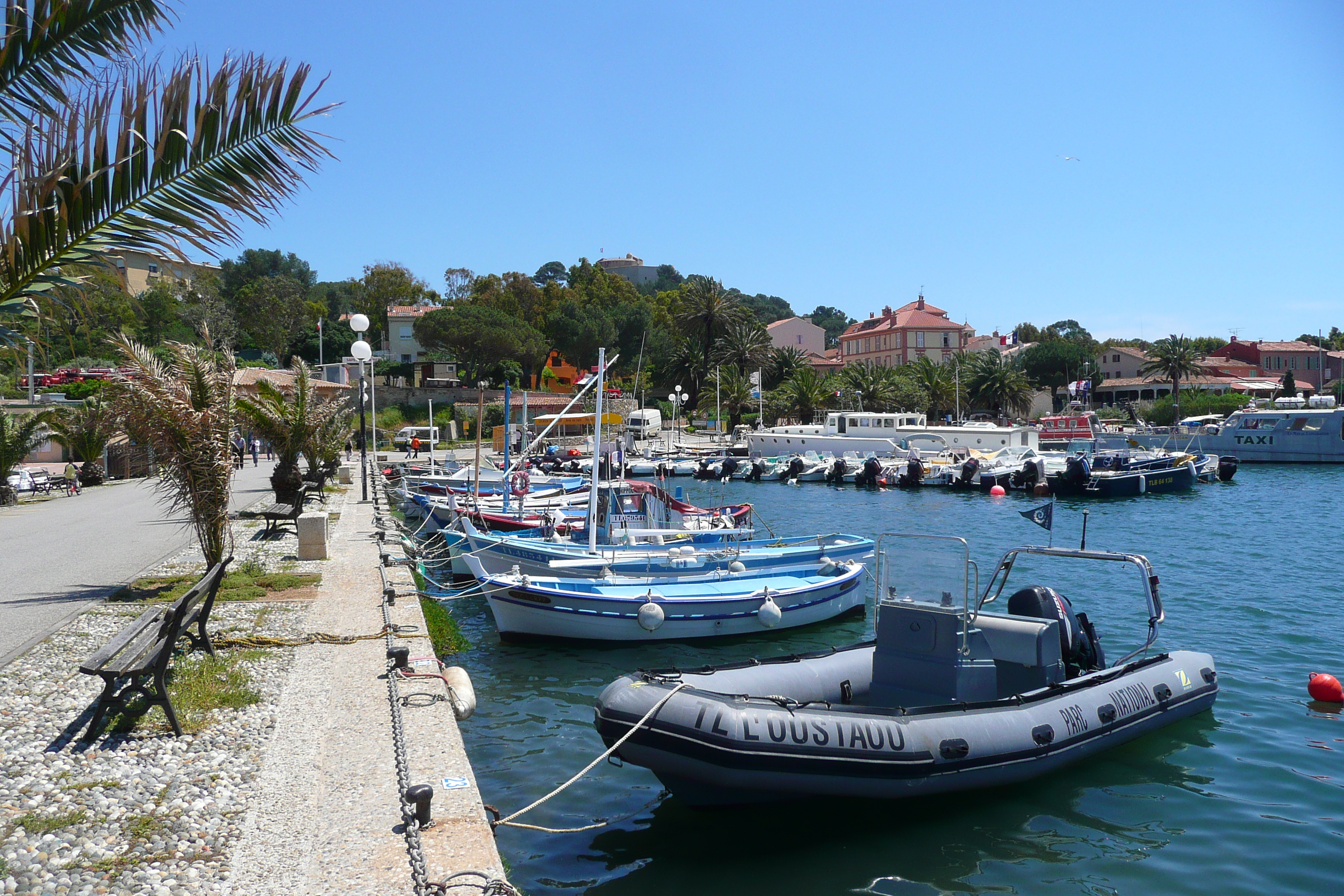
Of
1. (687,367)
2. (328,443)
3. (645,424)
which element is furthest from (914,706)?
(687,367)

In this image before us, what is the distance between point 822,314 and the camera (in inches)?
Answer: 7633

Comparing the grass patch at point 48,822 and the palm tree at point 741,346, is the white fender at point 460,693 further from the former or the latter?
the palm tree at point 741,346

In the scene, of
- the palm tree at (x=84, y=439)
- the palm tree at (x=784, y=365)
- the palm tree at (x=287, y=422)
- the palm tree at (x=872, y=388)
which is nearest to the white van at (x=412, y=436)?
the palm tree at (x=84, y=439)

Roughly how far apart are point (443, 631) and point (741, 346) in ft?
203

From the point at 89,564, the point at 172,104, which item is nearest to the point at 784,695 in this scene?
the point at 172,104

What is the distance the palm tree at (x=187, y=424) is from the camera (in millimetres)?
11328

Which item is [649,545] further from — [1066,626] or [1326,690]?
[1326,690]

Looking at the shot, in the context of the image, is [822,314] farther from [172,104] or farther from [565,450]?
[172,104]

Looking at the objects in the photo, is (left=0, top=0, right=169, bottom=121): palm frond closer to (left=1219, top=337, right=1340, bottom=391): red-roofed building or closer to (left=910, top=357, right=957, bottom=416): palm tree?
(left=910, top=357, right=957, bottom=416): palm tree

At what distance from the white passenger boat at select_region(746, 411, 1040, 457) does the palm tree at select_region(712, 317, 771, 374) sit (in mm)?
16417

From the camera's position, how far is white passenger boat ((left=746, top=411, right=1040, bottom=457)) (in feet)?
177

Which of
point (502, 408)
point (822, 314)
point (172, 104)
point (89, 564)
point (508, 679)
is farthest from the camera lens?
point (822, 314)

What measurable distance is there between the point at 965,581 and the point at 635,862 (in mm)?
3862

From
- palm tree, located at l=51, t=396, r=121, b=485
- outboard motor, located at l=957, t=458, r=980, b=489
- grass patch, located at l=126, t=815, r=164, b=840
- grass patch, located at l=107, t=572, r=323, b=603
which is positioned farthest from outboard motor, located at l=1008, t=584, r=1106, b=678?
outboard motor, located at l=957, t=458, r=980, b=489
